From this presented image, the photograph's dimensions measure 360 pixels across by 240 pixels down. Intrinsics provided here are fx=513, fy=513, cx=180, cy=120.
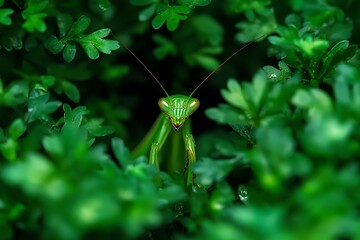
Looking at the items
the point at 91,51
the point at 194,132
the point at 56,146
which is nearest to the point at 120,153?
the point at 56,146

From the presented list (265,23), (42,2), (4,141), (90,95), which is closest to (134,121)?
(90,95)

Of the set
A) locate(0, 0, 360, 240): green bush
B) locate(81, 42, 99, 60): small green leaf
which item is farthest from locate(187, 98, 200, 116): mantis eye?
locate(81, 42, 99, 60): small green leaf

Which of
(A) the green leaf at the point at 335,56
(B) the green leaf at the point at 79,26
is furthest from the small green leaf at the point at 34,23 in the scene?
(A) the green leaf at the point at 335,56

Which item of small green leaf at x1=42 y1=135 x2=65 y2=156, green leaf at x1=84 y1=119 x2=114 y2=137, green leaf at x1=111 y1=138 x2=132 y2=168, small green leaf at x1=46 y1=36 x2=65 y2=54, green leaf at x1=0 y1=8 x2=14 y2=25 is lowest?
green leaf at x1=84 y1=119 x2=114 y2=137

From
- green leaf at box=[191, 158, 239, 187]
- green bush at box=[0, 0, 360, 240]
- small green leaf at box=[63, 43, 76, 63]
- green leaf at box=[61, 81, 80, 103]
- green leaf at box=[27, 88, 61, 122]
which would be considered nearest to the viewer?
green bush at box=[0, 0, 360, 240]

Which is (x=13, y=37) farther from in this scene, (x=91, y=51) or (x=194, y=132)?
(x=194, y=132)

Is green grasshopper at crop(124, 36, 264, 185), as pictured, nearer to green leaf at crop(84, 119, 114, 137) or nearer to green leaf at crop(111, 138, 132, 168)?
green leaf at crop(84, 119, 114, 137)
